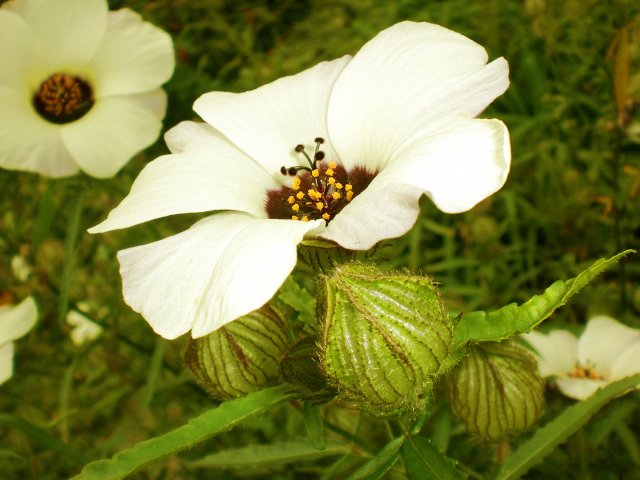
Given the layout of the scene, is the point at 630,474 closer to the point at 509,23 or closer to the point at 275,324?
the point at 275,324

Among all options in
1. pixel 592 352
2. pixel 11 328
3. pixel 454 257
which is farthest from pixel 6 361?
pixel 454 257

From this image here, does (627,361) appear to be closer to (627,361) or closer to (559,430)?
(627,361)

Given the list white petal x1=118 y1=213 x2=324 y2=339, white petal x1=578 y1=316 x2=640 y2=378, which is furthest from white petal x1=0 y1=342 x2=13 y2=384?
white petal x1=578 y1=316 x2=640 y2=378

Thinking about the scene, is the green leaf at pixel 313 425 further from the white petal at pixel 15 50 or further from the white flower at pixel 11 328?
the white petal at pixel 15 50

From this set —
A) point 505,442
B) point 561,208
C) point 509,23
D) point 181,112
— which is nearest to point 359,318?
point 505,442

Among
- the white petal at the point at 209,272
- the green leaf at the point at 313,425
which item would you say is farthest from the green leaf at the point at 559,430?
the white petal at the point at 209,272
